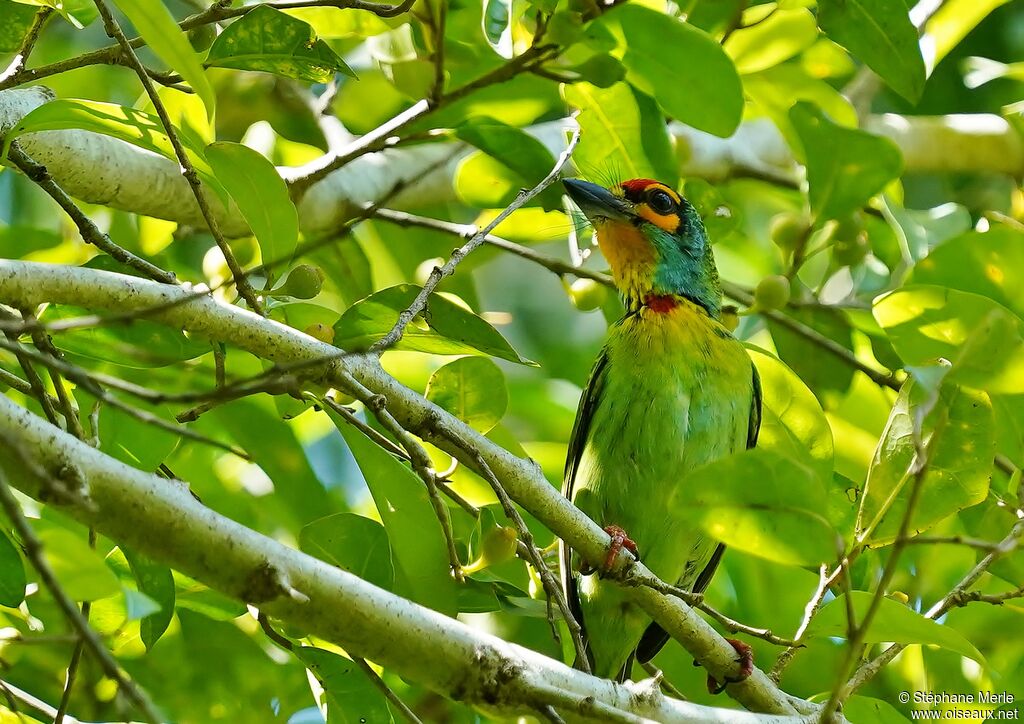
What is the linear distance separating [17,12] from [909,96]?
99.4 inches

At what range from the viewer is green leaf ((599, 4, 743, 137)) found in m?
3.33

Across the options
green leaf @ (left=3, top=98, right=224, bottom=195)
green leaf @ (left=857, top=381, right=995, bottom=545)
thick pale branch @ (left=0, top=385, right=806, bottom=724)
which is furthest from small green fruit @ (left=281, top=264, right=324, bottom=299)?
green leaf @ (left=857, top=381, right=995, bottom=545)

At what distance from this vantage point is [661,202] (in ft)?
15.3

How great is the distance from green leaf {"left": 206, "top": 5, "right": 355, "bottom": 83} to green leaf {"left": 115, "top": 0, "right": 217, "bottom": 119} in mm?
440

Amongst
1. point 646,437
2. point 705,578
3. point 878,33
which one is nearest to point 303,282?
point 646,437

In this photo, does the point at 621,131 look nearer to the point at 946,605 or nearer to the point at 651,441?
the point at 651,441

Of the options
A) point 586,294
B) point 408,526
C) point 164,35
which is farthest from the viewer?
point 586,294

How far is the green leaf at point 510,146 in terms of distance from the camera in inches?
140

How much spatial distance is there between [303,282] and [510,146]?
915 mm

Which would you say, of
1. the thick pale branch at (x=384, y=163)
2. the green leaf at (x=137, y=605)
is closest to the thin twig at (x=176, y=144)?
the thick pale branch at (x=384, y=163)

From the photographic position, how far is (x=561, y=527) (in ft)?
8.55

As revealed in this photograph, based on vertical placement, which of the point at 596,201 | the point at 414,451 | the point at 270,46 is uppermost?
the point at 270,46

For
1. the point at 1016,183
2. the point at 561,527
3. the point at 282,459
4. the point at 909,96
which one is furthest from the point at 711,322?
the point at 1016,183

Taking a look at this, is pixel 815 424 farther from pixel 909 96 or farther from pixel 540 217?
pixel 540 217
